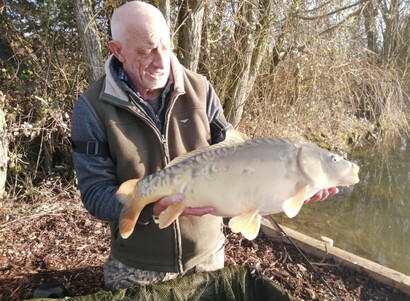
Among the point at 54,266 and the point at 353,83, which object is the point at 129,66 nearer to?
the point at 54,266

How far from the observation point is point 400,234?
4652 millimetres

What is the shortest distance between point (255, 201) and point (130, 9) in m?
1.08

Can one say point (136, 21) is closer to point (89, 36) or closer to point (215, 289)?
point (215, 289)

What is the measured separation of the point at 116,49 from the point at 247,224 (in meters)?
A: 1.09

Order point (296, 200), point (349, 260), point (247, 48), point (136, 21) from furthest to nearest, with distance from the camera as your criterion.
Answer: point (247, 48)
point (349, 260)
point (136, 21)
point (296, 200)

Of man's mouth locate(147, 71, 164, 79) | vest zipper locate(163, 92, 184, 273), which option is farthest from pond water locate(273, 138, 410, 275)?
man's mouth locate(147, 71, 164, 79)

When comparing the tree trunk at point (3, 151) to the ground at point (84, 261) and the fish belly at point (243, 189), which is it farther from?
the fish belly at point (243, 189)

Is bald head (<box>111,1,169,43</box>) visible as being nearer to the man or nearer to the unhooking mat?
the man

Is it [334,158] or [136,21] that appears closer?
[334,158]

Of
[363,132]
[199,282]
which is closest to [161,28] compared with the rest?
[199,282]

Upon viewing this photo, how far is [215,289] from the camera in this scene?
79.0 inches

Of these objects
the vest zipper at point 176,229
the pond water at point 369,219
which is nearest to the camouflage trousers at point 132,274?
the vest zipper at point 176,229

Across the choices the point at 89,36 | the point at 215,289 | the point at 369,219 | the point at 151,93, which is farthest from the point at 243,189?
the point at 369,219

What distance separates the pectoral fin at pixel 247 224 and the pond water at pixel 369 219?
3132mm
